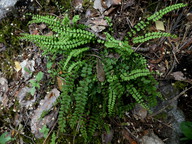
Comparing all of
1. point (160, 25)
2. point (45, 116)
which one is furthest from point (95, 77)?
point (160, 25)

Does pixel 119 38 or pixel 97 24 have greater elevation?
pixel 97 24

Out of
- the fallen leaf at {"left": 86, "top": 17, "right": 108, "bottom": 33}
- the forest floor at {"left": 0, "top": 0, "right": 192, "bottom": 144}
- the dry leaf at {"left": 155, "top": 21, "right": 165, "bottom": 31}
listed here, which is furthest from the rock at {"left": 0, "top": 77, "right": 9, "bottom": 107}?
the dry leaf at {"left": 155, "top": 21, "right": 165, "bottom": 31}

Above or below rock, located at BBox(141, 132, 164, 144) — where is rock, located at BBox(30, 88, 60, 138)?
above

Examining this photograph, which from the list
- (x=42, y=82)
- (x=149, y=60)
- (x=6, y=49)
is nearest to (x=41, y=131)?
(x=42, y=82)

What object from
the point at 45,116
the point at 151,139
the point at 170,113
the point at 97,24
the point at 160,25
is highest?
the point at 97,24

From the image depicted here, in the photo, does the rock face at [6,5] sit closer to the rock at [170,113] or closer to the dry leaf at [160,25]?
the dry leaf at [160,25]

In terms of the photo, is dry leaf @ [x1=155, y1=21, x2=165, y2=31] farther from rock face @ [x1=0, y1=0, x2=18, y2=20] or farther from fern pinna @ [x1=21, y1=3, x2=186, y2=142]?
rock face @ [x1=0, y1=0, x2=18, y2=20]

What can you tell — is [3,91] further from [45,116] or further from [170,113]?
[170,113]
